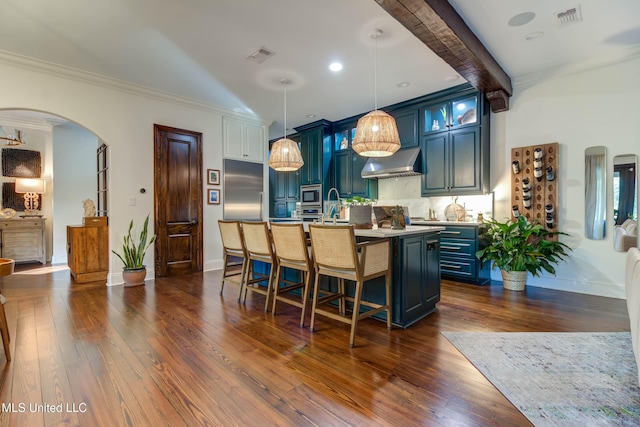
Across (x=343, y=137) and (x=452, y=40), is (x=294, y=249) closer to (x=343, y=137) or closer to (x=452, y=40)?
(x=452, y=40)

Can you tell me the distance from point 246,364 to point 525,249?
3610 millimetres

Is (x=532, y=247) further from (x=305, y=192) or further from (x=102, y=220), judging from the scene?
(x=102, y=220)

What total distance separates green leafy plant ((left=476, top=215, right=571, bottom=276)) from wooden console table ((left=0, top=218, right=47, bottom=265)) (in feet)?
26.0

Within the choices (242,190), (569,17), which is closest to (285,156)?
(242,190)

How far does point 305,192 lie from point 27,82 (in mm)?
4534

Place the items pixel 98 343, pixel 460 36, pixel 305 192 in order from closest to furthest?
pixel 98 343 < pixel 460 36 < pixel 305 192

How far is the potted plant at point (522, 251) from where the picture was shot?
3680 mm

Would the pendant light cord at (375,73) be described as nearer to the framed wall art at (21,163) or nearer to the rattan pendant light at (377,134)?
the rattan pendant light at (377,134)

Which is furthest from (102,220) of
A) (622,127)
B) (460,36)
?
(622,127)

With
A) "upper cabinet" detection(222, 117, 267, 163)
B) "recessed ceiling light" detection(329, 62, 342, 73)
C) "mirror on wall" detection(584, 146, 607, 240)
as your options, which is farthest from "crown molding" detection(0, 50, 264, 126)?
"mirror on wall" detection(584, 146, 607, 240)

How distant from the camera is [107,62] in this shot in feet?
12.1

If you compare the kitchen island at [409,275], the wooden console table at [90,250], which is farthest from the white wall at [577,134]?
the wooden console table at [90,250]

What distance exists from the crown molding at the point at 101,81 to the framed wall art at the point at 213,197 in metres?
1.44

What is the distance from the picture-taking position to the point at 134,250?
4191mm
